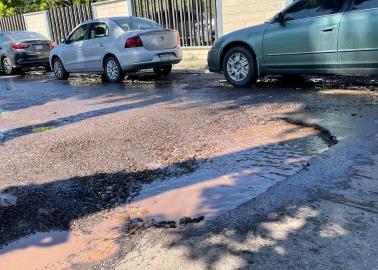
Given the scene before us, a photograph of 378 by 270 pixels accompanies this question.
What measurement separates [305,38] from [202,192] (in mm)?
4875

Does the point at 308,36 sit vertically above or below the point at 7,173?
above

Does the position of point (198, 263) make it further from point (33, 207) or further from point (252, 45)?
point (252, 45)

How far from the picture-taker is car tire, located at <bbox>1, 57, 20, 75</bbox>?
16342mm

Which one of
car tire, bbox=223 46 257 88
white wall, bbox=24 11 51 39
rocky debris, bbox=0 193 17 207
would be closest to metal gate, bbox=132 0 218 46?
car tire, bbox=223 46 257 88

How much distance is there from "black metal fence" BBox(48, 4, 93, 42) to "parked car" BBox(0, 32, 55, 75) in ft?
11.2

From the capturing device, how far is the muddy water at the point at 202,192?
10.0ft

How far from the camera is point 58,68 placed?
14070 mm

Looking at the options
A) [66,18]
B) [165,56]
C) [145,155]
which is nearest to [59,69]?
[165,56]

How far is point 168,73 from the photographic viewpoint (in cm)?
1271

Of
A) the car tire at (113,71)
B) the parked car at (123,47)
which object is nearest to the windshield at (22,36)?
the parked car at (123,47)

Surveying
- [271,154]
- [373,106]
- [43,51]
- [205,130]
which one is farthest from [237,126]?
[43,51]

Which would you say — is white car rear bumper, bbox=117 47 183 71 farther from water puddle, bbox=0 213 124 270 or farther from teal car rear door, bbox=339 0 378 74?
water puddle, bbox=0 213 124 270

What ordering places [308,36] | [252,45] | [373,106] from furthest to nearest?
[252,45], [308,36], [373,106]

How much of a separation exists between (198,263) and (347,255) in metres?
0.90
